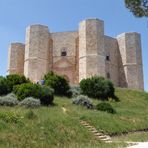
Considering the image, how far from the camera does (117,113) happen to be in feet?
78.3

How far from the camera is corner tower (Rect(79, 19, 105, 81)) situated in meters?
44.6

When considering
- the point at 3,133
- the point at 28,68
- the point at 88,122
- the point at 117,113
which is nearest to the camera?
the point at 3,133

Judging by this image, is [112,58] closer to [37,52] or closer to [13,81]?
[37,52]

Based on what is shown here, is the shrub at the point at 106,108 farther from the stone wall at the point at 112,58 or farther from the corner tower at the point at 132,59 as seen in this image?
the stone wall at the point at 112,58

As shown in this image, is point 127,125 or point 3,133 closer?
point 3,133

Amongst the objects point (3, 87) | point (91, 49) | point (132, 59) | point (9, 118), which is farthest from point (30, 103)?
point (132, 59)

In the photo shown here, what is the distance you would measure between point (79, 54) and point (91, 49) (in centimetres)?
244

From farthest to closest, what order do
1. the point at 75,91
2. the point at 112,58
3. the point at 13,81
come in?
the point at 112,58, the point at 75,91, the point at 13,81

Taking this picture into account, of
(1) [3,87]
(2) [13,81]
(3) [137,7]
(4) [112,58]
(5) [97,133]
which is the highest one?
(4) [112,58]

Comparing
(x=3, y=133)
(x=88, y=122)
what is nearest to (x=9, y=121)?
(x=3, y=133)

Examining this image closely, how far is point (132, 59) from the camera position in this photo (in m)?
48.4

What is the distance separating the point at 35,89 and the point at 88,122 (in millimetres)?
7107

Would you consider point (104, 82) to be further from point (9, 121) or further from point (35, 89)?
point (9, 121)

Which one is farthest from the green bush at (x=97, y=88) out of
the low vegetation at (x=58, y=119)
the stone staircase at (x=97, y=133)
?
the stone staircase at (x=97, y=133)
